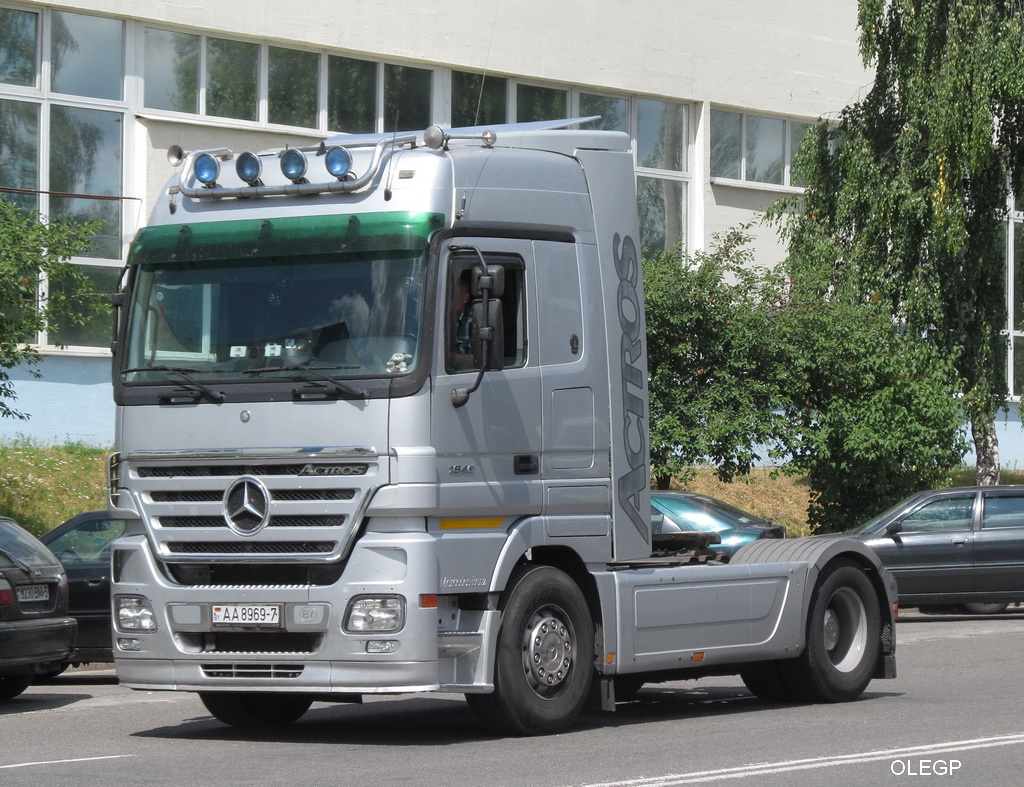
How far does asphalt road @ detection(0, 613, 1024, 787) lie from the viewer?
7.72m

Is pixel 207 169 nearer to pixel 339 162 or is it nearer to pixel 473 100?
pixel 339 162

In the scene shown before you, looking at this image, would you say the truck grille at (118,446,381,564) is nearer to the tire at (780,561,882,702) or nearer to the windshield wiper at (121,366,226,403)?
the windshield wiper at (121,366,226,403)

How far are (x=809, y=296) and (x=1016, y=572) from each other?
19.5ft

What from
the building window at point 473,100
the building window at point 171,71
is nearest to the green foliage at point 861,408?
the building window at point 473,100

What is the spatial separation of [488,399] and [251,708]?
2775 millimetres

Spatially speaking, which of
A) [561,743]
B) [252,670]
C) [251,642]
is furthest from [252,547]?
[561,743]

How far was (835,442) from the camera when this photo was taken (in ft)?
77.9

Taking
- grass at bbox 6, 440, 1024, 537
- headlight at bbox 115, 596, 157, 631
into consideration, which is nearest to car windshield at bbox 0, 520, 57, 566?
headlight at bbox 115, 596, 157, 631

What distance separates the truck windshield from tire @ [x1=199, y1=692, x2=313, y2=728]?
7.29ft

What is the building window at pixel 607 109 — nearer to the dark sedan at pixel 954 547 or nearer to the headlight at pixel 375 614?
the dark sedan at pixel 954 547

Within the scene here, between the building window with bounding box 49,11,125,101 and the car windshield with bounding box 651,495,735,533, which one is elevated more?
the building window with bounding box 49,11,125,101

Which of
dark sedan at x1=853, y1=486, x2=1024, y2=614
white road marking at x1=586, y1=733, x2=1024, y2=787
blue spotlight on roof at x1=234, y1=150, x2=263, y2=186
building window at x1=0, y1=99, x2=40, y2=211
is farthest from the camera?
building window at x1=0, y1=99, x2=40, y2=211

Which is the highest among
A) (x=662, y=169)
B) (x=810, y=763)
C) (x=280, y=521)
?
(x=662, y=169)

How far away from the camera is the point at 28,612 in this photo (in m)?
11.7
